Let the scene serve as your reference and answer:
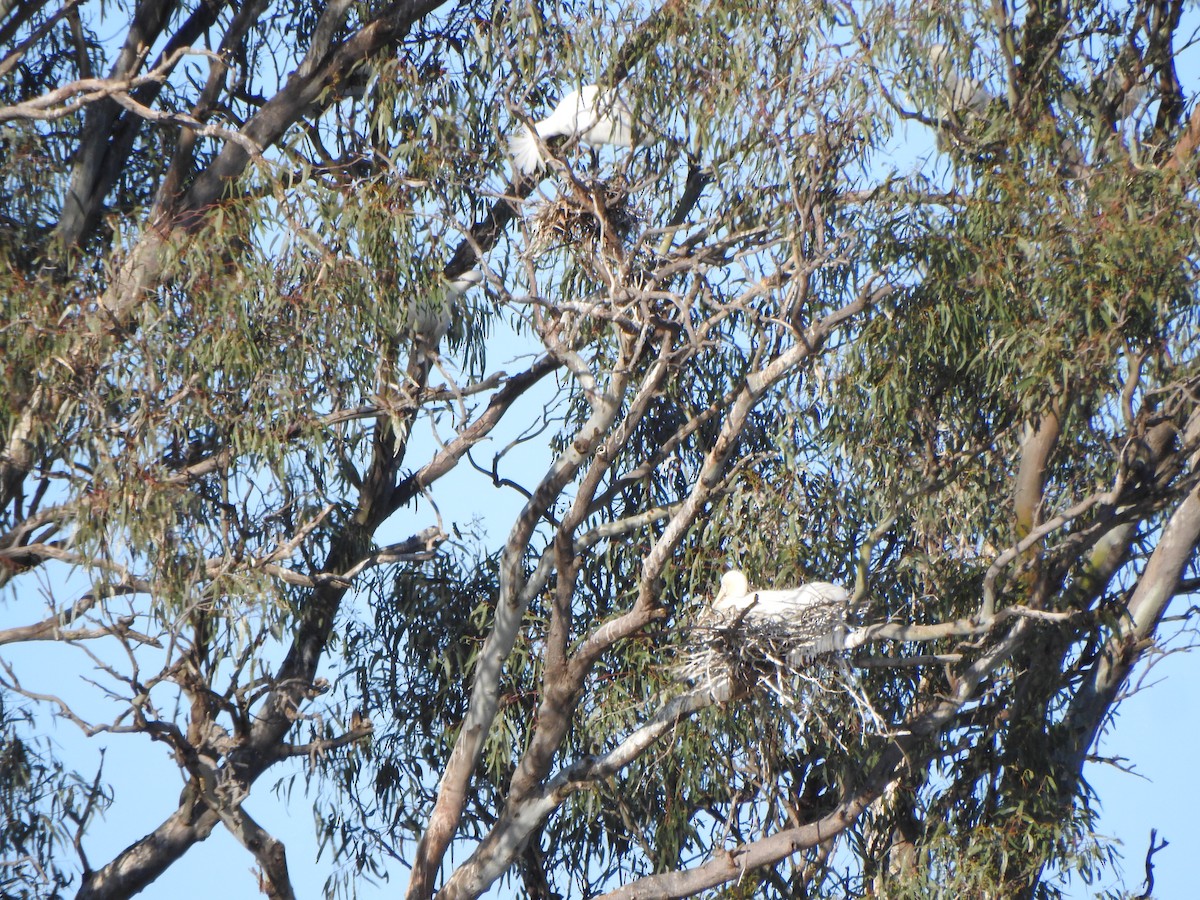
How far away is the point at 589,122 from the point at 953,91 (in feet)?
4.34

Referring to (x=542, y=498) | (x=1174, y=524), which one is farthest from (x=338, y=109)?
(x=1174, y=524)

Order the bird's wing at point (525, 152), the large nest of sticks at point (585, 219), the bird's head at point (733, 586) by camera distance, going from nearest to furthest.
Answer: the bird's head at point (733, 586), the large nest of sticks at point (585, 219), the bird's wing at point (525, 152)

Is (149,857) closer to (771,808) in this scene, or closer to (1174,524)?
(771,808)

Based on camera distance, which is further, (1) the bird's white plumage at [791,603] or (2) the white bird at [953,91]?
(2) the white bird at [953,91]

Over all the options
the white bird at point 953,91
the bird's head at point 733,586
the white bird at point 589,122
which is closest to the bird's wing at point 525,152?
the white bird at point 589,122

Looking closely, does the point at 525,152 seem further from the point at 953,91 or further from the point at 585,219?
the point at 953,91

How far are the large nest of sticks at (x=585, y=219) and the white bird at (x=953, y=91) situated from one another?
3.89 ft

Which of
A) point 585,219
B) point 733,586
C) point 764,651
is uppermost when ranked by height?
point 585,219

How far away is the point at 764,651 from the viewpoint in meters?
4.50

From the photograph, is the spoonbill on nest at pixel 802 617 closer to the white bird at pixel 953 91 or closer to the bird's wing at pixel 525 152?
the bird's wing at pixel 525 152

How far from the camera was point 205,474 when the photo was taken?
203 inches

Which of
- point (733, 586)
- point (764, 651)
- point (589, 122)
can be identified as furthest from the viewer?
point (589, 122)

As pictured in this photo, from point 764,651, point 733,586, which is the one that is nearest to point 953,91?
point 733,586

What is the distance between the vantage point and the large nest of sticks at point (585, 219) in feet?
16.8
